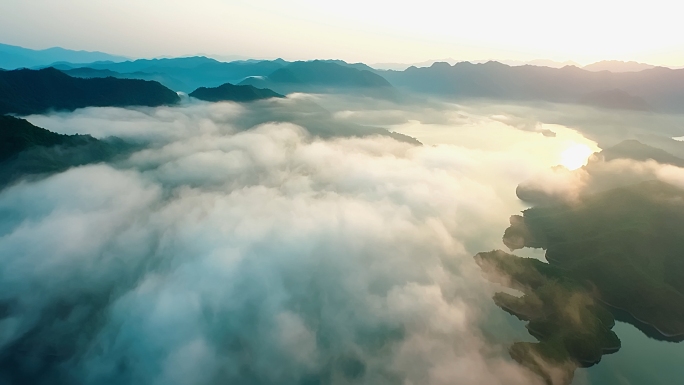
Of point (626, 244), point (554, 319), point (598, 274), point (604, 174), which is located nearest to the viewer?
point (554, 319)

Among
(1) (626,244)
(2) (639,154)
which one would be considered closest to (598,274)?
(1) (626,244)

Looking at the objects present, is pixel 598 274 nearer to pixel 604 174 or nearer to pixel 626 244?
pixel 626 244

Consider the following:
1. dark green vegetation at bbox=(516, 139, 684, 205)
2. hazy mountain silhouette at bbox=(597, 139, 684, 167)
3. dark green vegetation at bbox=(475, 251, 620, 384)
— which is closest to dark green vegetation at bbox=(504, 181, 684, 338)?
dark green vegetation at bbox=(475, 251, 620, 384)

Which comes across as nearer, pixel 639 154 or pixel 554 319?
pixel 554 319

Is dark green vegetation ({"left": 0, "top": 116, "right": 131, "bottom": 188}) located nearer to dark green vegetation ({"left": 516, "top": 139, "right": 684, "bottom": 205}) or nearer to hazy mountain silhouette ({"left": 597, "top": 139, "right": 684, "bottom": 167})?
dark green vegetation ({"left": 516, "top": 139, "right": 684, "bottom": 205})

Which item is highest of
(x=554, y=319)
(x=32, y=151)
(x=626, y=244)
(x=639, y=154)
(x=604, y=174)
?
(x=32, y=151)

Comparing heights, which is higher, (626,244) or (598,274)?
(626,244)

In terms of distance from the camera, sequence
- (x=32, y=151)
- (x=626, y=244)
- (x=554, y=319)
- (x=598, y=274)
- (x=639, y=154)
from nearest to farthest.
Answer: (x=554, y=319), (x=598, y=274), (x=626, y=244), (x=32, y=151), (x=639, y=154)
